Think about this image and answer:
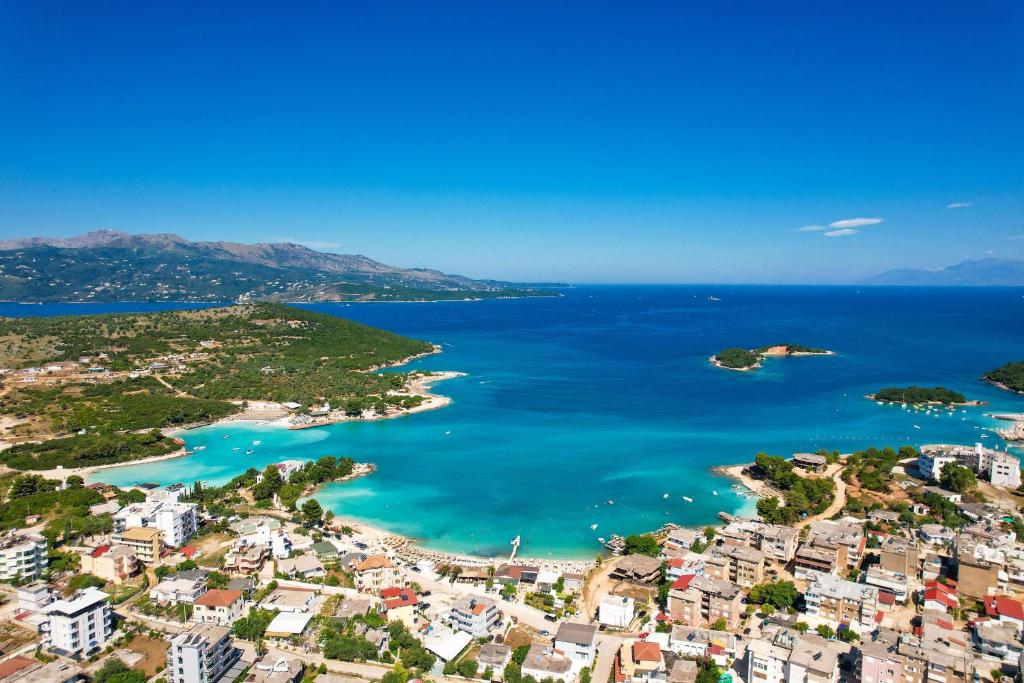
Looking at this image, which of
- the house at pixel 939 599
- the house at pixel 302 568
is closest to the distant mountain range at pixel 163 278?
the house at pixel 302 568

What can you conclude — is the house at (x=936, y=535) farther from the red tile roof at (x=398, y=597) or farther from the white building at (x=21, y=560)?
the white building at (x=21, y=560)

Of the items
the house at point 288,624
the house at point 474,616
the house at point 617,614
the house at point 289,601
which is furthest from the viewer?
the house at point 289,601

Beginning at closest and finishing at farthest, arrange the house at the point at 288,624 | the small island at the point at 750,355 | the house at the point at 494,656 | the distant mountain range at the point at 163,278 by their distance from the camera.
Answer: the house at the point at 494,656 < the house at the point at 288,624 < the small island at the point at 750,355 < the distant mountain range at the point at 163,278

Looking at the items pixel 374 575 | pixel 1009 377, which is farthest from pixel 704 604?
pixel 1009 377

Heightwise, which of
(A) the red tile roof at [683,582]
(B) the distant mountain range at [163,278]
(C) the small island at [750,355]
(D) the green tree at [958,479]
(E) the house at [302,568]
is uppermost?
(B) the distant mountain range at [163,278]

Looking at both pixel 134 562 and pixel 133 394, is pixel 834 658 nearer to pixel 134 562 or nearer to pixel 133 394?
pixel 134 562

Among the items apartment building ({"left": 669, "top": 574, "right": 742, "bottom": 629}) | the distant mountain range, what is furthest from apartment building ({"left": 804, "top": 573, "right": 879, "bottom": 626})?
the distant mountain range
